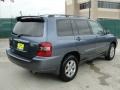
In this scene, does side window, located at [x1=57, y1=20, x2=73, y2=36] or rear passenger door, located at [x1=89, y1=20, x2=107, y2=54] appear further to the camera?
rear passenger door, located at [x1=89, y1=20, x2=107, y2=54]

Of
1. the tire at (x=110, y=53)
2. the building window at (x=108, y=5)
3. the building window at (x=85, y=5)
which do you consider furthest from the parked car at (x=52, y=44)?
the building window at (x=108, y=5)

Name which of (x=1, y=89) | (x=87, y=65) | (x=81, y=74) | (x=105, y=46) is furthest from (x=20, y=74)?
(x=105, y=46)

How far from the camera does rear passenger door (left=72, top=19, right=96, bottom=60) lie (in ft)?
19.3

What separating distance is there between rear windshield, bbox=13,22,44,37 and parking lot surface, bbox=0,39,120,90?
4.31ft

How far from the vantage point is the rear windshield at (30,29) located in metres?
5.09

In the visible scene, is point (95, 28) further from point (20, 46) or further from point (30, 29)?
point (20, 46)

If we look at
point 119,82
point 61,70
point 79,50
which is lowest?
point 119,82

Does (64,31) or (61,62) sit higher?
(64,31)

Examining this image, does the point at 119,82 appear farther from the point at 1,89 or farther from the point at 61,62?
the point at 1,89

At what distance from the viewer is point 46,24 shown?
16.7 feet

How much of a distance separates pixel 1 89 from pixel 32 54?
3.74 ft

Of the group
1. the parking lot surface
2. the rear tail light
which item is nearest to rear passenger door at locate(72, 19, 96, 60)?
the parking lot surface

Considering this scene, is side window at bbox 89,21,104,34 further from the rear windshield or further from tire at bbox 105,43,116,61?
the rear windshield

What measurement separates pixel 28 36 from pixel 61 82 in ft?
5.02
